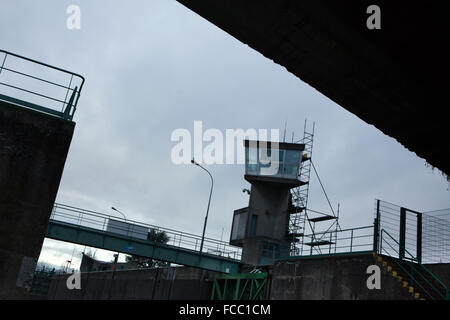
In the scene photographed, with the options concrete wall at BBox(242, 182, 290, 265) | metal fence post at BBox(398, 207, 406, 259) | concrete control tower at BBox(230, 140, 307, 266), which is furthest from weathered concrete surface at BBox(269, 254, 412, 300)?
concrete control tower at BBox(230, 140, 307, 266)

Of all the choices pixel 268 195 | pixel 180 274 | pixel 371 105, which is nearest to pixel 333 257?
pixel 371 105

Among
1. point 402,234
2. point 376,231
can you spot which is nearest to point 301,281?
point 376,231

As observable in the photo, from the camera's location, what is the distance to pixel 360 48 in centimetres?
510

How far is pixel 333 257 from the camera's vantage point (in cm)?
1759

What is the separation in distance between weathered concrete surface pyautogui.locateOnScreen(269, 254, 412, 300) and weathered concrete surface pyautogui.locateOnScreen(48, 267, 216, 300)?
32.8ft

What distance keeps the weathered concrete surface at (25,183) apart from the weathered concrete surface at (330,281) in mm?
11877

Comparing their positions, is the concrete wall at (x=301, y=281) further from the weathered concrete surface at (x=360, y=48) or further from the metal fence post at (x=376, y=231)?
the weathered concrete surface at (x=360, y=48)

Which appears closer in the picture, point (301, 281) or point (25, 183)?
point (25, 183)

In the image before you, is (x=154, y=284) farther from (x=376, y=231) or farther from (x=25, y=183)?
(x=25, y=183)

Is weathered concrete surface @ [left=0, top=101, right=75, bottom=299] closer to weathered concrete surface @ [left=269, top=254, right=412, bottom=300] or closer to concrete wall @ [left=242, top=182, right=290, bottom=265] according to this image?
weathered concrete surface @ [left=269, top=254, right=412, bottom=300]

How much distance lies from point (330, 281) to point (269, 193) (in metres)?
22.7

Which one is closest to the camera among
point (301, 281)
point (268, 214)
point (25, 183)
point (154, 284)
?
point (25, 183)
